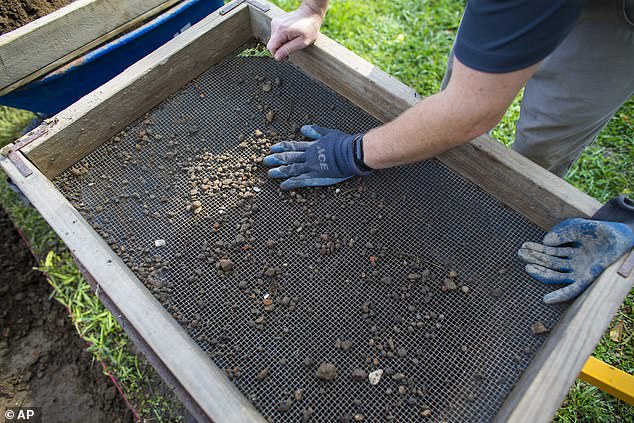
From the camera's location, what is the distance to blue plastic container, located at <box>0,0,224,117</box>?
6.10ft

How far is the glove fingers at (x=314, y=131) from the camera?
187 cm

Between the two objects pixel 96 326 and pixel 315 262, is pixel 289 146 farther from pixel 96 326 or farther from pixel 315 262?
pixel 96 326

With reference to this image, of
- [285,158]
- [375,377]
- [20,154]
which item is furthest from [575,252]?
[20,154]

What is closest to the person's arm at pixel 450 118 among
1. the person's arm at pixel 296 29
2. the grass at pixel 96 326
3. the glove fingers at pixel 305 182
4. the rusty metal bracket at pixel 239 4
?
the glove fingers at pixel 305 182

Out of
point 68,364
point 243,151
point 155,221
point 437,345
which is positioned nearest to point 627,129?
point 437,345

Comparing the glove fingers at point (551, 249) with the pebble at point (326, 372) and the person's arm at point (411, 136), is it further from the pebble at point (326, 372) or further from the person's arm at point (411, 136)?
the pebble at point (326, 372)

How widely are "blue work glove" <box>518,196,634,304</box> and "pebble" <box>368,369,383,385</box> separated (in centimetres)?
63

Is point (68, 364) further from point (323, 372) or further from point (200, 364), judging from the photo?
point (323, 372)

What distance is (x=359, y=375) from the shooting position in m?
1.39

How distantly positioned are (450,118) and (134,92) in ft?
4.33

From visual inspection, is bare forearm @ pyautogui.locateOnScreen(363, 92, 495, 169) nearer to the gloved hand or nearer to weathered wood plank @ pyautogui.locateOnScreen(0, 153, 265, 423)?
the gloved hand

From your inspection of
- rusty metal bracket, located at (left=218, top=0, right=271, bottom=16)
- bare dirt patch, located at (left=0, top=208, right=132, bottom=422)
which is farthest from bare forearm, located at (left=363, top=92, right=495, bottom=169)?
bare dirt patch, located at (left=0, top=208, right=132, bottom=422)

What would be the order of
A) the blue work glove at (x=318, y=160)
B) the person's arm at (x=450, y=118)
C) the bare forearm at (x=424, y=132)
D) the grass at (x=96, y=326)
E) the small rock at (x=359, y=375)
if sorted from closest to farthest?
the person's arm at (x=450, y=118), the bare forearm at (x=424, y=132), the small rock at (x=359, y=375), the blue work glove at (x=318, y=160), the grass at (x=96, y=326)

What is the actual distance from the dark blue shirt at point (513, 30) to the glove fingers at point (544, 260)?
0.73m
